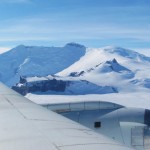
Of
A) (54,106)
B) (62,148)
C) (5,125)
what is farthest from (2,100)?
(62,148)

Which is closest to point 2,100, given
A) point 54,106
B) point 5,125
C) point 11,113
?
point 11,113

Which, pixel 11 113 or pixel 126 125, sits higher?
pixel 11 113

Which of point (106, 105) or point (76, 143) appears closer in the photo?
point (76, 143)

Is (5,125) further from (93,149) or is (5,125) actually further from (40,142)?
(93,149)

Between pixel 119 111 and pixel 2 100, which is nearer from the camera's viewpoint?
pixel 2 100

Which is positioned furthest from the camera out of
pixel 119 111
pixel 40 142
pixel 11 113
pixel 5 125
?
pixel 119 111

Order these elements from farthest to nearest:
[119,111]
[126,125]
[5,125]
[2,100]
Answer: [119,111] < [126,125] < [2,100] < [5,125]

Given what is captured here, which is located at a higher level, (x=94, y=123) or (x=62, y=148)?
(x=62, y=148)

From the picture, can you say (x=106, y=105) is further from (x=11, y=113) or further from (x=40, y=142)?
(x=40, y=142)

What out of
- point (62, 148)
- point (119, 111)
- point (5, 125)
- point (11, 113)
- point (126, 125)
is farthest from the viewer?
point (119, 111)
